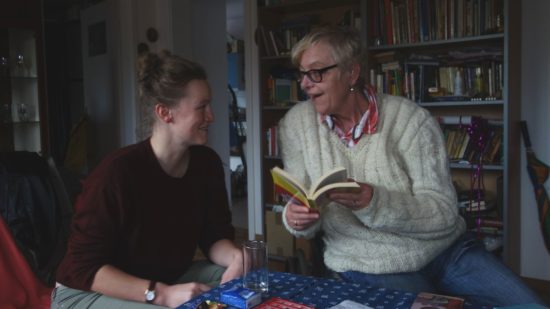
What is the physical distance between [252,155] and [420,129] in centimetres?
237

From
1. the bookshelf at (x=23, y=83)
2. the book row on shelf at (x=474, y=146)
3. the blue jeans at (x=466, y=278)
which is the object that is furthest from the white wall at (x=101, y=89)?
the blue jeans at (x=466, y=278)

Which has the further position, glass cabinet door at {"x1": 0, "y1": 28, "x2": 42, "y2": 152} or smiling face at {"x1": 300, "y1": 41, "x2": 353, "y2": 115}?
glass cabinet door at {"x1": 0, "y1": 28, "x2": 42, "y2": 152}

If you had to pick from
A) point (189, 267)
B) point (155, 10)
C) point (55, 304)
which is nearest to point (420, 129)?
point (189, 267)

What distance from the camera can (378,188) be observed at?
4.84ft

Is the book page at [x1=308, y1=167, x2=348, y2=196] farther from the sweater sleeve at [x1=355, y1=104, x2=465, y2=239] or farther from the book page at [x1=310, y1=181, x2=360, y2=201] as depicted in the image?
the sweater sleeve at [x1=355, y1=104, x2=465, y2=239]

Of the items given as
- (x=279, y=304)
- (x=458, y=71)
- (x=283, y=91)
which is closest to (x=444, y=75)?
(x=458, y=71)

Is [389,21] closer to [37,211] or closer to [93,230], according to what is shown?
[37,211]

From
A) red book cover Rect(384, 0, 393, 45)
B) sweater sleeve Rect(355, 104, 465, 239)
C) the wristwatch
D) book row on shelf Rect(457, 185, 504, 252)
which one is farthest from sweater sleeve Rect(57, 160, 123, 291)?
red book cover Rect(384, 0, 393, 45)

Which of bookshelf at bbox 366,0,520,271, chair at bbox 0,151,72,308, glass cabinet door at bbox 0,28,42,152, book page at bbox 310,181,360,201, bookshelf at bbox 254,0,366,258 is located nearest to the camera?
book page at bbox 310,181,360,201

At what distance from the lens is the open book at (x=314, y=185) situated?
50.5 inches

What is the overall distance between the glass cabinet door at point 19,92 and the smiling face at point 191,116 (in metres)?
2.59

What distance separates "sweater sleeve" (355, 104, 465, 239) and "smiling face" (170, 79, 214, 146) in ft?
1.74

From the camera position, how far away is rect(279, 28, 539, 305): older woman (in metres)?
1.47

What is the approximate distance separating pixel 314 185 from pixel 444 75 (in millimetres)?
1950
